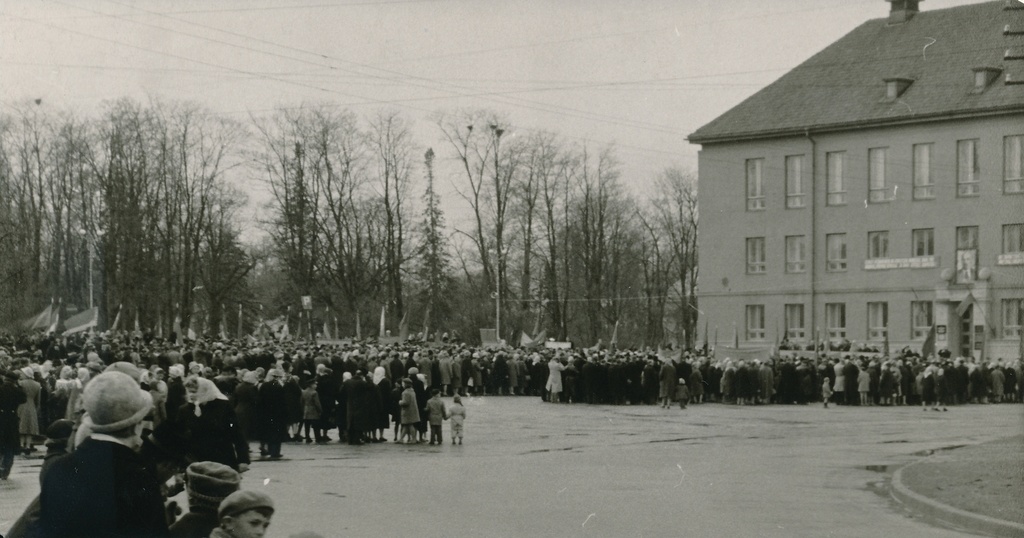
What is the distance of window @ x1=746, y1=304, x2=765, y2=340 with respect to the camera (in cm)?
6141

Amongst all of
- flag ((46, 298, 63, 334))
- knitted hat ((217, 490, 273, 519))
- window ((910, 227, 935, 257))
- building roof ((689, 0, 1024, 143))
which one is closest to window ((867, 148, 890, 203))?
building roof ((689, 0, 1024, 143))

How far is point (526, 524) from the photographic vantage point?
44.2ft

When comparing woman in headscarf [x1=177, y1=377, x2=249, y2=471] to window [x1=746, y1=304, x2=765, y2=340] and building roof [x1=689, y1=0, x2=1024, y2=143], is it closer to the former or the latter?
building roof [x1=689, y1=0, x2=1024, y2=143]

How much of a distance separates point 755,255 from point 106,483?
5865 centimetres

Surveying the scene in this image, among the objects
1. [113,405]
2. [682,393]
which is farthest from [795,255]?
[113,405]

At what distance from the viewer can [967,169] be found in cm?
5353

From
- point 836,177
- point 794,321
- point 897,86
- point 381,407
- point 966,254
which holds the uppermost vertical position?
point 897,86

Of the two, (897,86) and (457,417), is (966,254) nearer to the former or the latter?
(897,86)

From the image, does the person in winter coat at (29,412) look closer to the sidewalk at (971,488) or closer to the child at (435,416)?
the child at (435,416)

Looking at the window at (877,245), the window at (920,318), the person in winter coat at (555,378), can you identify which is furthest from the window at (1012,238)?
the person in winter coat at (555,378)

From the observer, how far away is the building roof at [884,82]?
53.2 metres

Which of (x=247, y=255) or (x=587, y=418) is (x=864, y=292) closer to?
(x=587, y=418)

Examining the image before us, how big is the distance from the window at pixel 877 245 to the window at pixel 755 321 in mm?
6360

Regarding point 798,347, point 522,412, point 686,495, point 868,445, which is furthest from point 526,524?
point 798,347
